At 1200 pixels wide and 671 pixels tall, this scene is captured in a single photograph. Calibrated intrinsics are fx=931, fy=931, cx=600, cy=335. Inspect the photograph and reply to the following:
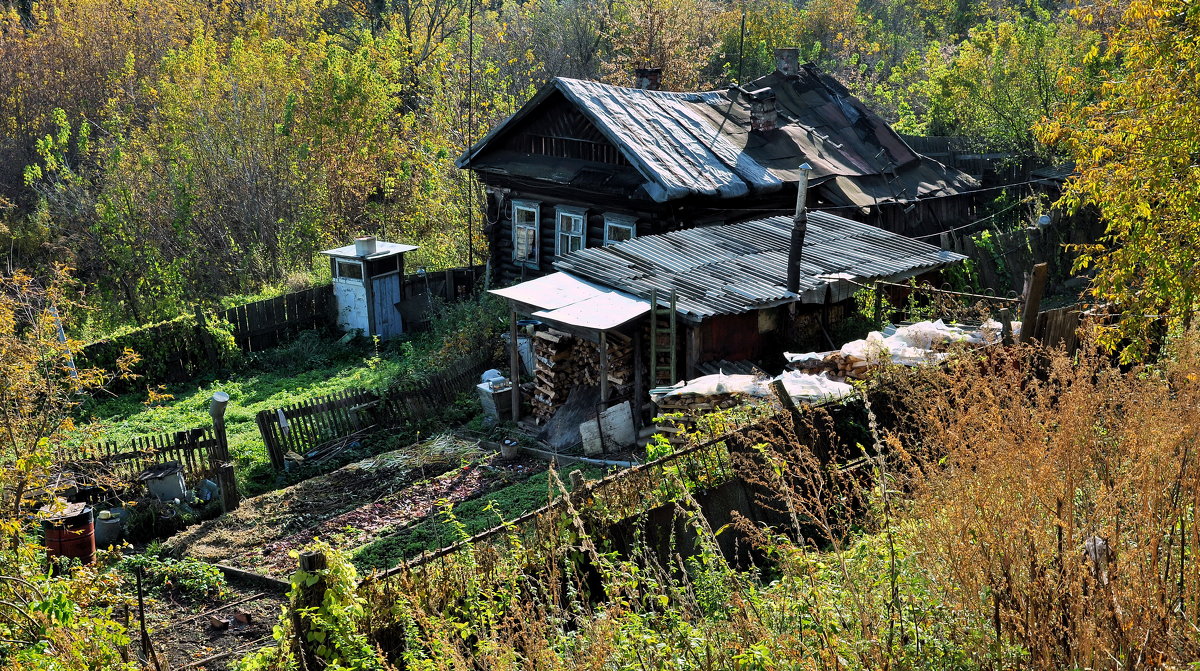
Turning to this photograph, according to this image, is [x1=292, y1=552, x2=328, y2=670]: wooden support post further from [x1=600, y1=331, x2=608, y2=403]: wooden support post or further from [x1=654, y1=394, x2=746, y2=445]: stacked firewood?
[x1=600, y1=331, x2=608, y2=403]: wooden support post

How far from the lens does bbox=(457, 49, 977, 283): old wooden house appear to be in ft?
57.2

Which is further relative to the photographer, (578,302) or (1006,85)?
(1006,85)

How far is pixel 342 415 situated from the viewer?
45.4 ft

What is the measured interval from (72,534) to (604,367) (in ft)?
20.9

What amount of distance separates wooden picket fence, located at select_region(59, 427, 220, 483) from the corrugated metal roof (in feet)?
17.9

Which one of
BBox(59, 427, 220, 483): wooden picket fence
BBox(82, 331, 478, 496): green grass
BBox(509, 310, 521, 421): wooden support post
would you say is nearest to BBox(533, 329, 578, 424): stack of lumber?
BBox(509, 310, 521, 421): wooden support post

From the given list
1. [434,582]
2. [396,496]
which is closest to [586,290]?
[396,496]

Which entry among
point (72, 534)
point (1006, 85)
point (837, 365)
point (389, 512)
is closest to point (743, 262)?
point (837, 365)

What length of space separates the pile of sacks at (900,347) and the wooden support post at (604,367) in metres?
2.36

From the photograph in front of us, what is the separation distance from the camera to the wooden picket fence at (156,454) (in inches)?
447

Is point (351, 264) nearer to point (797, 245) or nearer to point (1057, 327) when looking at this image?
point (797, 245)

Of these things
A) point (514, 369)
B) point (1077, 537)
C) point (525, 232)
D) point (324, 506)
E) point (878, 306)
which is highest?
point (1077, 537)

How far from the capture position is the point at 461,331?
17.2 metres

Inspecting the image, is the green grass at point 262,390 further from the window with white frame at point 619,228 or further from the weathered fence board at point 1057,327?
the weathered fence board at point 1057,327
